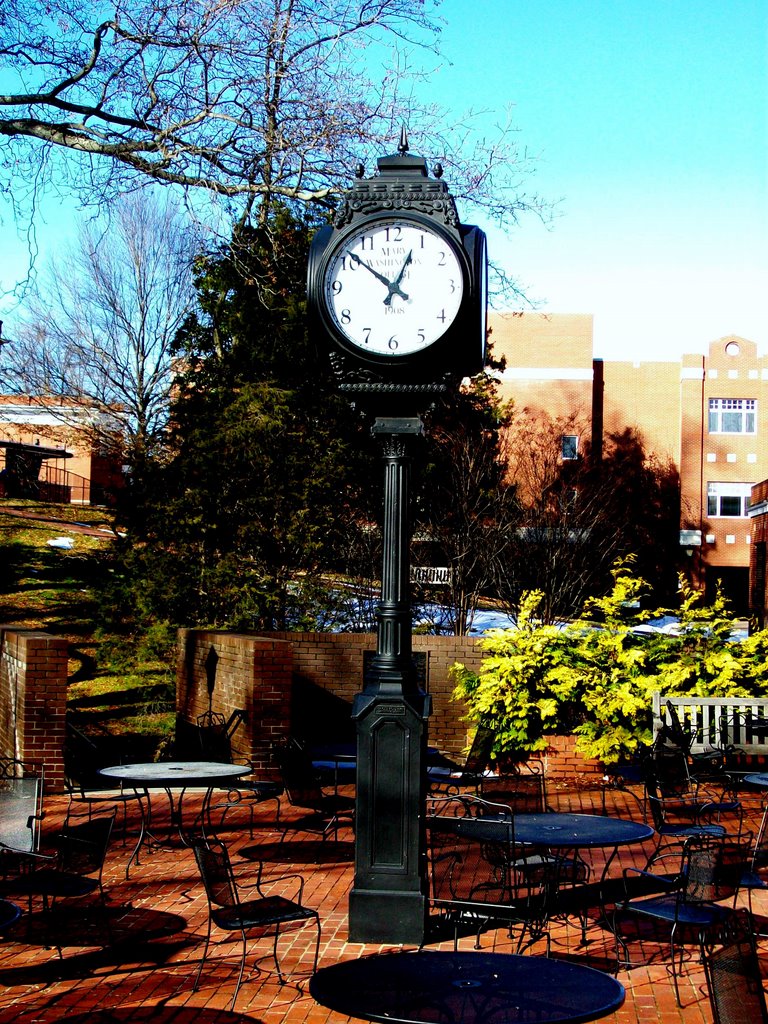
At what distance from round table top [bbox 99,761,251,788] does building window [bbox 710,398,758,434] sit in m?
45.3

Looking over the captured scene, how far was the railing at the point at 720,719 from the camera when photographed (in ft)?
41.8

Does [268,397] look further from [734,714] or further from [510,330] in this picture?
[510,330]

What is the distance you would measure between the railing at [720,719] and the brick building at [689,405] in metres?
37.5

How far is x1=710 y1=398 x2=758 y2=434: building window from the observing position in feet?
170

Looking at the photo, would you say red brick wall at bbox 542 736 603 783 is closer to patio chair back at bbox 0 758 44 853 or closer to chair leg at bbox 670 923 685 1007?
chair leg at bbox 670 923 685 1007

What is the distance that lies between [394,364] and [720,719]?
776 cm

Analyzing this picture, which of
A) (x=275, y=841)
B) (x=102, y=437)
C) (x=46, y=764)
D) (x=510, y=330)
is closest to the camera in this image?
(x=275, y=841)

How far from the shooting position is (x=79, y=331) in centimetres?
3706

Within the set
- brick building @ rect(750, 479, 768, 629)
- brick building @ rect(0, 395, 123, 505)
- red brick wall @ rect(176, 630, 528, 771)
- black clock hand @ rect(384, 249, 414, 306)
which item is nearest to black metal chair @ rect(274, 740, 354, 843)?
red brick wall @ rect(176, 630, 528, 771)

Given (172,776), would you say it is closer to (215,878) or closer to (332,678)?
(215,878)

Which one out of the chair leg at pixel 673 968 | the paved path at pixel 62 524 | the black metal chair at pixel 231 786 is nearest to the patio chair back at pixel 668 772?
the chair leg at pixel 673 968

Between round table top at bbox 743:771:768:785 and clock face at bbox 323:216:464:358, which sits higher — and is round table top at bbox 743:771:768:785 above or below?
below

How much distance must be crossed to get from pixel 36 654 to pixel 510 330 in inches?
1657

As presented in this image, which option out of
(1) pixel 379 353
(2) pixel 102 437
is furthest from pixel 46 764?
(2) pixel 102 437
